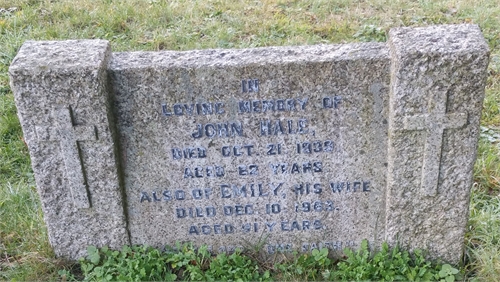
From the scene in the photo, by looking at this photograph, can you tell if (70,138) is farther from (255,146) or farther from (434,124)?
(434,124)

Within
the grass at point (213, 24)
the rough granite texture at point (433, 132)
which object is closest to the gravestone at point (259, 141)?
the rough granite texture at point (433, 132)

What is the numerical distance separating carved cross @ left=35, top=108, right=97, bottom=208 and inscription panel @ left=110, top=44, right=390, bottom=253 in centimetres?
17

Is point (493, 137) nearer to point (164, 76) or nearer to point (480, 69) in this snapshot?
point (480, 69)

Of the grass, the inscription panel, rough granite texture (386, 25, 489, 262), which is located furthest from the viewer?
the grass

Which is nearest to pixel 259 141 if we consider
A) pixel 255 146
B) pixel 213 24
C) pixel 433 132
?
pixel 255 146

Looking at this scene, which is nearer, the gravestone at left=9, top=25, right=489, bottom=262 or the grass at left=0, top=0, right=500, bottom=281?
the gravestone at left=9, top=25, right=489, bottom=262

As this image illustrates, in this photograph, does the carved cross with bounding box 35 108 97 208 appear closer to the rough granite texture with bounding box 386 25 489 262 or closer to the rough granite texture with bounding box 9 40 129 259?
the rough granite texture with bounding box 9 40 129 259

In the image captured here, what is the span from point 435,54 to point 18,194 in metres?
2.38

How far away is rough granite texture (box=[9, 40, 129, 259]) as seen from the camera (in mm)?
2469

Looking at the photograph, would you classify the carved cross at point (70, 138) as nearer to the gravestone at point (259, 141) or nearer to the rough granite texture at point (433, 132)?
the gravestone at point (259, 141)

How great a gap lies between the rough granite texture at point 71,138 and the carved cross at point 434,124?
1308 millimetres

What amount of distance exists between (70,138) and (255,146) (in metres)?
0.80

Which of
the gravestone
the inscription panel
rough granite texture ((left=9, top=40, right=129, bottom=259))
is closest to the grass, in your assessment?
rough granite texture ((left=9, top=40, right=129, bottom=259))

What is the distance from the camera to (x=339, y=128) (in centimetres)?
262
